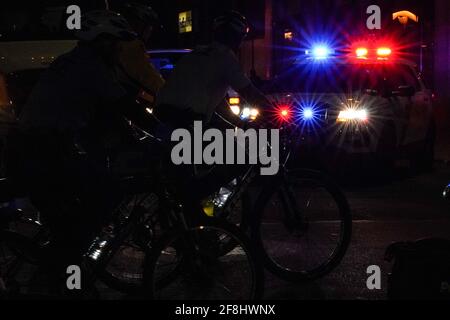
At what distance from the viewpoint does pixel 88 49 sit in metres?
4.66

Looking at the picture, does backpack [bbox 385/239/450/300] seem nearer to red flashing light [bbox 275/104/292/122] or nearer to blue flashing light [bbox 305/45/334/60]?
red flashing light [bbox 275/104/292/122]

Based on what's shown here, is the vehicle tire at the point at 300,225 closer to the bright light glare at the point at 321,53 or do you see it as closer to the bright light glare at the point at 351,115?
the bright light glare at the point at 351,115

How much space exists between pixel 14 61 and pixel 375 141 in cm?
511

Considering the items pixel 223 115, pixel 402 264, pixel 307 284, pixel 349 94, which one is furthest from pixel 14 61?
pixel 402 264

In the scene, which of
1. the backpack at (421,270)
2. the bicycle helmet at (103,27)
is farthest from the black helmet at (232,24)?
the backpack at (421,270)

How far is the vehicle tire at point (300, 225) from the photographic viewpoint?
5.86 m

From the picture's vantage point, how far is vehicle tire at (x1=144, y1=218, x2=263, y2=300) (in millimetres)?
4734

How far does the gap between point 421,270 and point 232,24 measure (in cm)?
220

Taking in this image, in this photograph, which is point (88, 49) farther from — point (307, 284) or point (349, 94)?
point (349, 94)

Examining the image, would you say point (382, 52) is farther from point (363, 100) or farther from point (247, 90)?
point (247, 90)

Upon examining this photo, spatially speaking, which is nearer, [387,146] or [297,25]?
[387,146]
